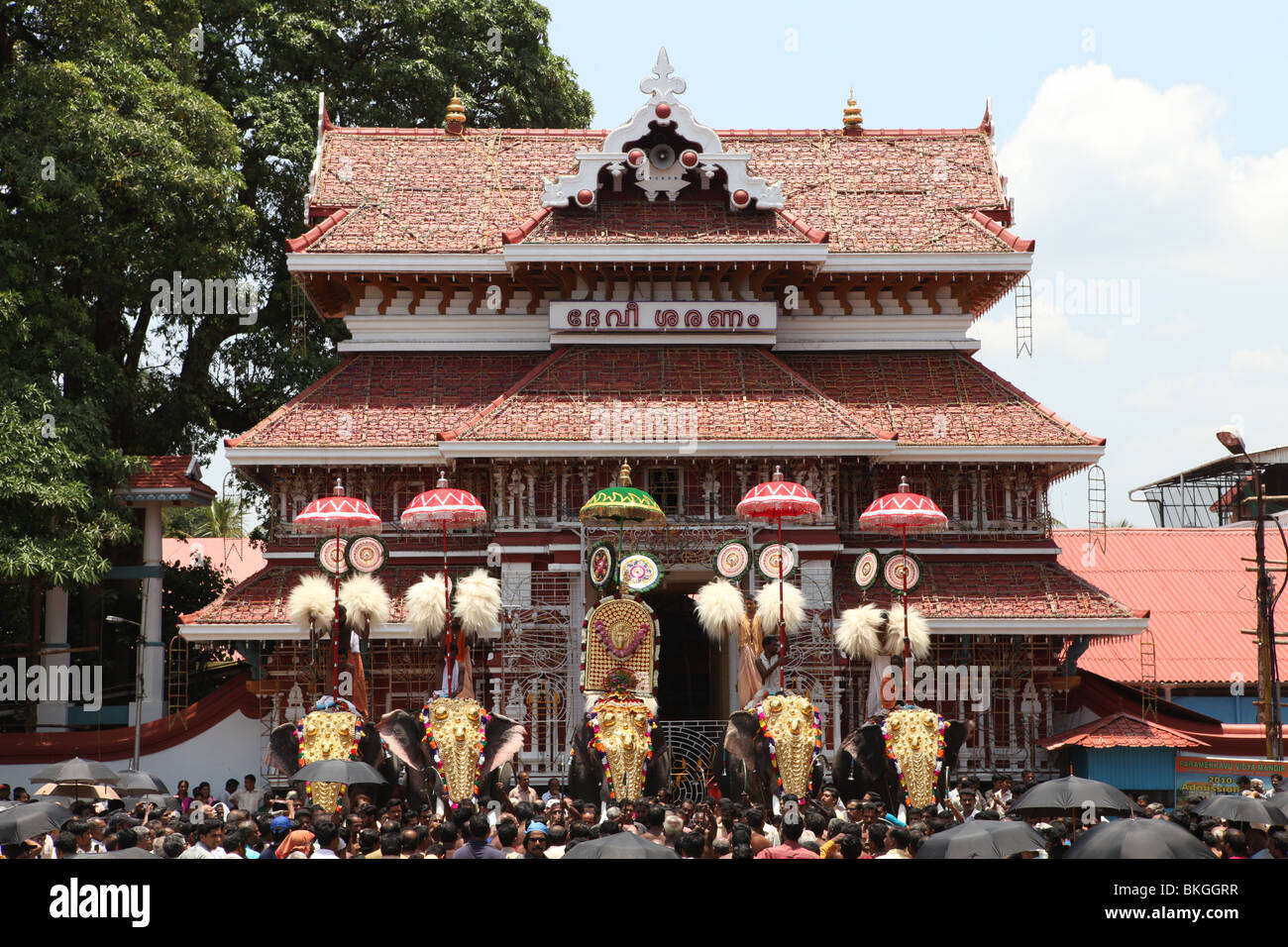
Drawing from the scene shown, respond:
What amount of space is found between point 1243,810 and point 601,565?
10206 millimetres

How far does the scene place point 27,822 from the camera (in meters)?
12.5

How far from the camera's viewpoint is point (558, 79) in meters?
37.6

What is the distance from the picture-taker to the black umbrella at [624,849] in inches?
372

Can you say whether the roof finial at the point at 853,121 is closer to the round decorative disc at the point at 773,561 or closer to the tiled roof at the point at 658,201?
the tiled roof at the point at 658,201

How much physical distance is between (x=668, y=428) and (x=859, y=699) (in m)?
5.88

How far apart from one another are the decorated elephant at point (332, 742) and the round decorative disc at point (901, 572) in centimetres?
799

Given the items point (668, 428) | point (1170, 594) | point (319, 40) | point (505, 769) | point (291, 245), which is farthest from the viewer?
point (319, 40)

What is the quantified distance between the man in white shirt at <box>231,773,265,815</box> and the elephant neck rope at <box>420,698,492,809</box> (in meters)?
4.04

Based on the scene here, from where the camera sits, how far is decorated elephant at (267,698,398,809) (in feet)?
63.5

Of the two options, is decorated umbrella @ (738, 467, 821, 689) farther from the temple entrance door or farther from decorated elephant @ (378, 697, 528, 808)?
the temple entrance door

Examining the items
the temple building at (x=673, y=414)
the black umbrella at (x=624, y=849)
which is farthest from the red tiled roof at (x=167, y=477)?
the black umbrella at (x=624, y=849)

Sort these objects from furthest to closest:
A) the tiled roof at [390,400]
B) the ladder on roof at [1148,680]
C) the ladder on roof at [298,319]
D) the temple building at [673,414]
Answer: the ladder on roof at [298,319]
the ladder on roof at [1148,680]
the tiled roof at [390,400]
the temple building at [673,414]

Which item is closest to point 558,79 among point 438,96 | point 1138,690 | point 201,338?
point 438,96

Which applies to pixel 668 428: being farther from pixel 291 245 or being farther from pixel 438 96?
pixel 438 96
